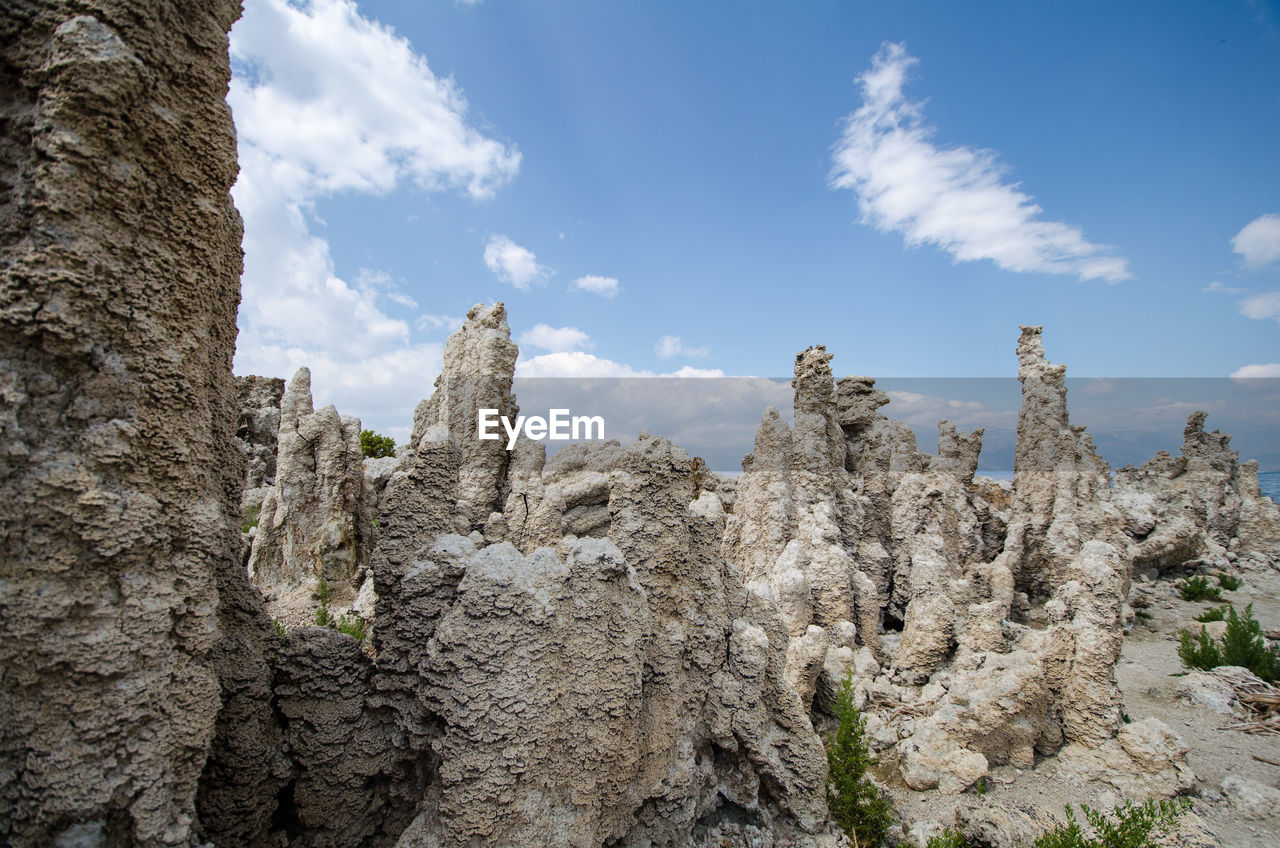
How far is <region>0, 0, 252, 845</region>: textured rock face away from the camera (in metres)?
2.05

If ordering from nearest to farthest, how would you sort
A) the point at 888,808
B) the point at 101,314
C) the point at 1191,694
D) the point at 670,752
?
the point at 101,314 < the point at 670,752 < the point at 888,808 < the point at 1191,694

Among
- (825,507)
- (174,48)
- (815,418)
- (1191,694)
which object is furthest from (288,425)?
(1191,694)

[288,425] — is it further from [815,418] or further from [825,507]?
[815,418]

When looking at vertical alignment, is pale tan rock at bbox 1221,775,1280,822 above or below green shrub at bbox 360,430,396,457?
below

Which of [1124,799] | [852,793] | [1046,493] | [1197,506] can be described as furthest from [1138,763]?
[1197,506]

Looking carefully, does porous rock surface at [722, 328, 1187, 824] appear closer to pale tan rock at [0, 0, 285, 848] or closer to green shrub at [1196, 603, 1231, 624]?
green shrub at [1196, 603, 1231, 624]

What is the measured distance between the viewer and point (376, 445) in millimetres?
21844

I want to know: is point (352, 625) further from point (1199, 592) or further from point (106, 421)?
point (1199, 592)

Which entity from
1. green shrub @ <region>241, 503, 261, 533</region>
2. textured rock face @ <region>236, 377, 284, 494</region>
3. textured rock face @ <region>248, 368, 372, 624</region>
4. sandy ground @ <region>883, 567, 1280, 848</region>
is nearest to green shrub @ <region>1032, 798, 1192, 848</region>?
sandy ground @ <region>883, 567, 1280, 848</region>

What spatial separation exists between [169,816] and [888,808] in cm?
499

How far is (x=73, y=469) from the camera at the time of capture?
2107 mm

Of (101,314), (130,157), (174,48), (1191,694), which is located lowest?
(1191,694)

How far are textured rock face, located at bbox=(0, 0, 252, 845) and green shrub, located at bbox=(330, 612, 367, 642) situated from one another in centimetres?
352

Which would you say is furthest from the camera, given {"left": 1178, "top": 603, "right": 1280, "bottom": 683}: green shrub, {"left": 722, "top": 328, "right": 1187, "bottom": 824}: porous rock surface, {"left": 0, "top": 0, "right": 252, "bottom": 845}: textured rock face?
{"left": 1178, "top": 603, "right": 1280, "bottom": 683}: green shrub
